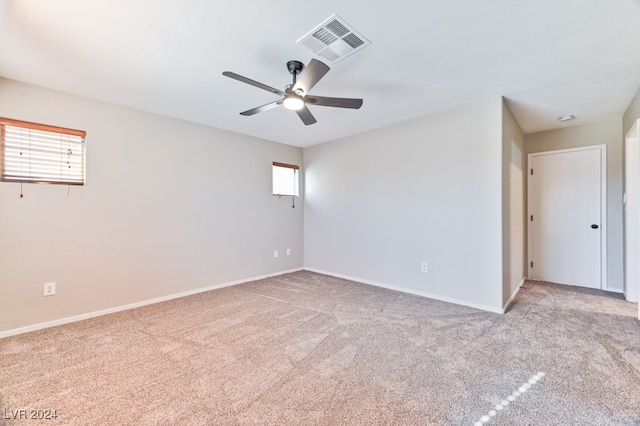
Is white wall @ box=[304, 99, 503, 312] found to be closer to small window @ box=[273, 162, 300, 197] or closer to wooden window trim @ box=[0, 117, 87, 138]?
small window @ box=[273, 162, 300, 197]

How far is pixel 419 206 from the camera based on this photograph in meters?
3.75

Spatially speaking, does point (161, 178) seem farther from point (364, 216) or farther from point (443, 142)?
point (443, 142)

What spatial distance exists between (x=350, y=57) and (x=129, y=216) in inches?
118

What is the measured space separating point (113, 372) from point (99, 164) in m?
2.21

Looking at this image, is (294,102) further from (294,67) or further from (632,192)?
(632,192)

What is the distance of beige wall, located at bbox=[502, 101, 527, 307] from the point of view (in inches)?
124

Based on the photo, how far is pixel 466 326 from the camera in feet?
8.93

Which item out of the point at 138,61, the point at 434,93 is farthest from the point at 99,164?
the point at 434,93

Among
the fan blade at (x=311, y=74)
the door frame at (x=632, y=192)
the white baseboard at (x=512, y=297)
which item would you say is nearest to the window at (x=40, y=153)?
the fan blade at (x=311, y=74)

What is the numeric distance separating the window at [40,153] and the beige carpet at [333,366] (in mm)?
1498

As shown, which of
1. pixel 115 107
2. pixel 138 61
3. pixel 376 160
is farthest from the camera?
pixel 376 160

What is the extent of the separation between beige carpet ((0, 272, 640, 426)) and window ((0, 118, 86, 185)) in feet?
4.92

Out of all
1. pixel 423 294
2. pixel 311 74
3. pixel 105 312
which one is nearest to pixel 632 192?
pixel 423 294

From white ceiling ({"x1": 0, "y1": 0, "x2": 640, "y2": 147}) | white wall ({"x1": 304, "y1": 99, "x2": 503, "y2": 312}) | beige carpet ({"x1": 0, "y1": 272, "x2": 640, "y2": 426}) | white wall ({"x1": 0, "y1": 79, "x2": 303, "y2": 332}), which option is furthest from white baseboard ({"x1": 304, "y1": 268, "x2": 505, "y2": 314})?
white ceiling ({"x1": 0, "y1": 0, "x2": 640, "y2": 147})
